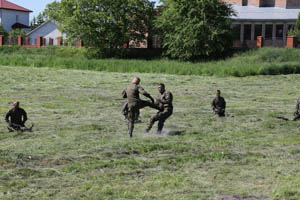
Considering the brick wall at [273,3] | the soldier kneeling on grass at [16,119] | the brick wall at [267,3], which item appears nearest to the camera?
the soldier kneeling on grass at [16,119]

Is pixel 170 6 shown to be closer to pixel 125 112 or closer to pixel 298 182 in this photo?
pixel 125 112

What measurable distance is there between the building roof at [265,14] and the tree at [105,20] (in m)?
10.0

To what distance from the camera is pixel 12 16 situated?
92000mm

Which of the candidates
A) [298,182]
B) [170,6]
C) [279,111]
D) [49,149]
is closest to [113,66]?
[170,6]

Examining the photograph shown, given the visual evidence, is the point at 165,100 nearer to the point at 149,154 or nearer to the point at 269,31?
the point at 149,154

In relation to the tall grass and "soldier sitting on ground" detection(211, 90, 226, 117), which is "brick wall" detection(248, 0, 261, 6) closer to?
the tall grass

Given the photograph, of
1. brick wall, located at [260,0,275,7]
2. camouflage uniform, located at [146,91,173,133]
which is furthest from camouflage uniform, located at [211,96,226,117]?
brick wall, located at [260,0,275,7]

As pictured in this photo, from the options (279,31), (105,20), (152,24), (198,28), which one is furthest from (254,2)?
(105,20)

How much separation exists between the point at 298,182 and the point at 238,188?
1.02 m

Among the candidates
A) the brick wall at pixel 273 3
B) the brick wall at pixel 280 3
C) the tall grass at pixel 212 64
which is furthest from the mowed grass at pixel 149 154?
the brick wall at pixel 280 3

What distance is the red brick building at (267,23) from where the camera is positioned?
185 feet

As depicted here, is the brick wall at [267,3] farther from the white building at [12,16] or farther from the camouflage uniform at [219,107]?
the camouflage uniform at [219,107]

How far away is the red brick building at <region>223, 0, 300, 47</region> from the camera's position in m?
56.3

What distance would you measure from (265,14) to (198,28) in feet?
52.3
